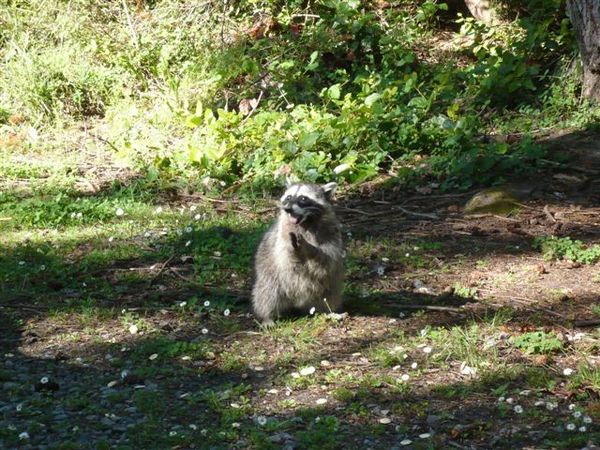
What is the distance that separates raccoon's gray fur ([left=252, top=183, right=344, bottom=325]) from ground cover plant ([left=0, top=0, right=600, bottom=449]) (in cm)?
14

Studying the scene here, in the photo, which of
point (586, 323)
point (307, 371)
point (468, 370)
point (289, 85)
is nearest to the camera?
point (468, 370)

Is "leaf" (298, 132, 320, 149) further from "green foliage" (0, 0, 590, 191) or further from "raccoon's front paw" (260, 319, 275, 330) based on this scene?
"raccoon's front paw" (260, 319, 275, 330)

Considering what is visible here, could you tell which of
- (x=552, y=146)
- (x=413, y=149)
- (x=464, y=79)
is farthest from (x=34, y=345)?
(x=464, y=79)

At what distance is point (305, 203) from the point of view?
588 centimetres

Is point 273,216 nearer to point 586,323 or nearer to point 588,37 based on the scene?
point 586,323

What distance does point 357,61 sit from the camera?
35.6 feet

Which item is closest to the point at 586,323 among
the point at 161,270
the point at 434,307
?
the point at 434,307

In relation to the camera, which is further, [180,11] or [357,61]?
[180,11]

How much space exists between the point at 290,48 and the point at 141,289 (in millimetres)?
5141

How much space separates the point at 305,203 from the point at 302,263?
0.38 m

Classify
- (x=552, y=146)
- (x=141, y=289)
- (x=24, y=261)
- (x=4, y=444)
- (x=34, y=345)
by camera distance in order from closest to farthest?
(x=4, y=444), (x=34, y=345), (x=141, y=289), (x=24, y=261), (x=552, y=146)

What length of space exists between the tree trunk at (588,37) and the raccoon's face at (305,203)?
435 centimetres

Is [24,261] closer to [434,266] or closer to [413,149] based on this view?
[434,266]

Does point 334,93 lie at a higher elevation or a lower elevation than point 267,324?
higher
